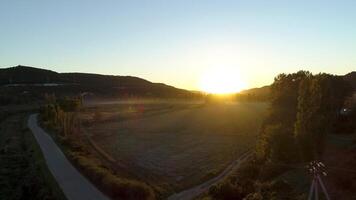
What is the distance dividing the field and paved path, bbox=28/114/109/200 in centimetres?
615

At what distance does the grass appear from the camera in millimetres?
32438

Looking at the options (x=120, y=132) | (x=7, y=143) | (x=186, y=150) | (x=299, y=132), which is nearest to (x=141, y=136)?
(x=120, y=132)

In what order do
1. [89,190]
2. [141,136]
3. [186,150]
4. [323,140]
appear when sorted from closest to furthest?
[89,190], [323,140], [186,150], [141,136]

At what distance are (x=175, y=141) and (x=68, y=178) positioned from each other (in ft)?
133

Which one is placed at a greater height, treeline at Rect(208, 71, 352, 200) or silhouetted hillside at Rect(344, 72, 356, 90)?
silhouetted hillside at Rect(344, 72, 356, 90)

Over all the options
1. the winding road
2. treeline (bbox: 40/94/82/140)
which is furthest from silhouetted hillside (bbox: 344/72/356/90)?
the winding road

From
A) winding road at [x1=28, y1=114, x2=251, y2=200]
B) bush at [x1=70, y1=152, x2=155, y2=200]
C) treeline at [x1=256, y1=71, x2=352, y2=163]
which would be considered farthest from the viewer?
treeline at [x1=256, y1=71, x2=352, y2=163]

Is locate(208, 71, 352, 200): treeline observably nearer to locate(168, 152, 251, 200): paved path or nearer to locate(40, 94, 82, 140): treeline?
locate(168, 152, 251, 200): paved path

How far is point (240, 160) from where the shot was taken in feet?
175

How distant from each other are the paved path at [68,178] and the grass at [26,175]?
49 centimetres

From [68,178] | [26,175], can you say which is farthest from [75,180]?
[26,175]

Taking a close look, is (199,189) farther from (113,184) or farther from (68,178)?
(68,178)

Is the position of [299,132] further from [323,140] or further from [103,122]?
[103,122]

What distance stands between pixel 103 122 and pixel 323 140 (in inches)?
3000
